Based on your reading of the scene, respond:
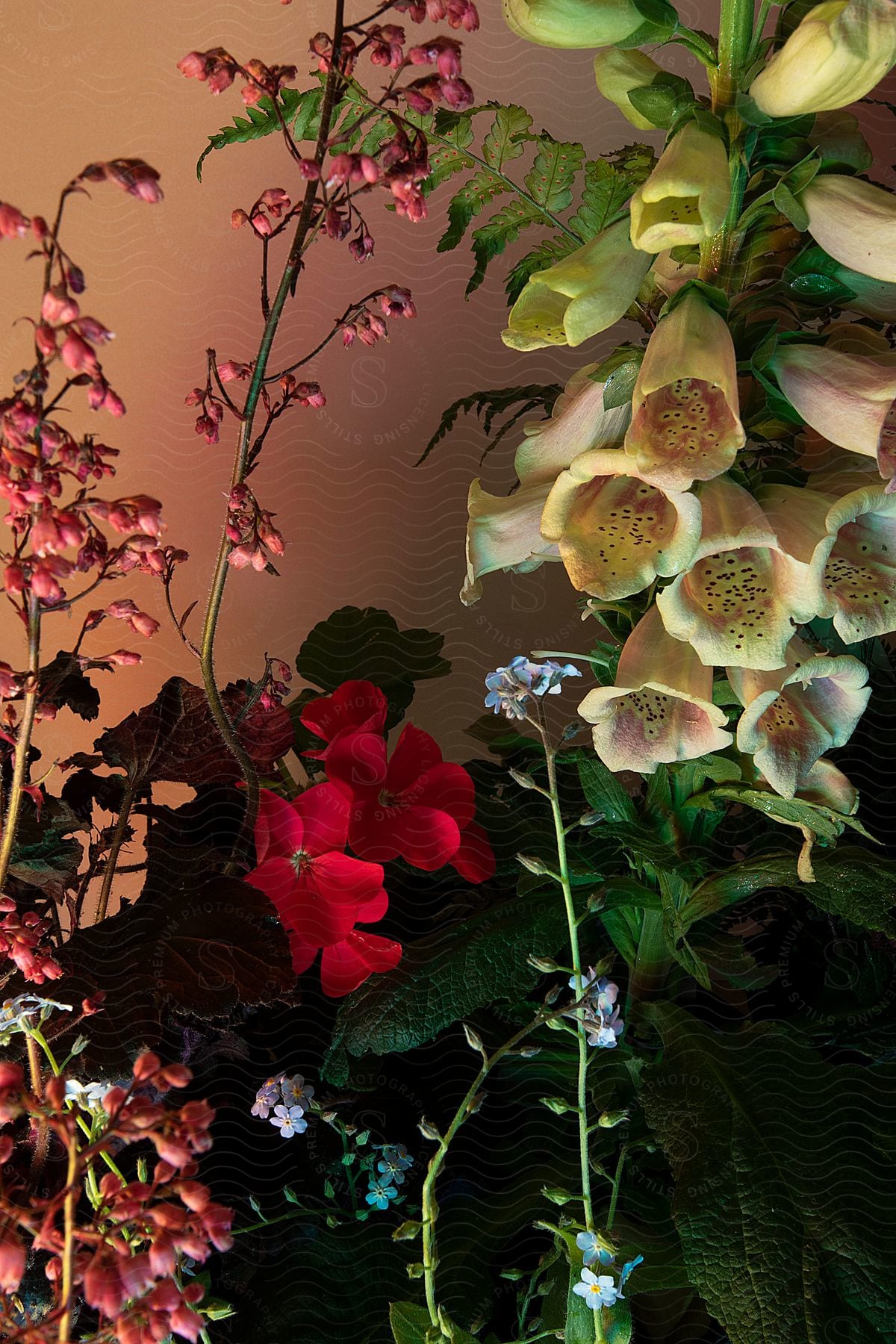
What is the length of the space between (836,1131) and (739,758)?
0.54ft

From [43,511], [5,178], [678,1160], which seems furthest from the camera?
[5,178]

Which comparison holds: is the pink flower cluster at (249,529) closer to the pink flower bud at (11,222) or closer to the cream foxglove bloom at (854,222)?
the pink flower bud at (11,222)

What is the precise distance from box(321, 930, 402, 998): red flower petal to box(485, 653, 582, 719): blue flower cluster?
125 millimetres

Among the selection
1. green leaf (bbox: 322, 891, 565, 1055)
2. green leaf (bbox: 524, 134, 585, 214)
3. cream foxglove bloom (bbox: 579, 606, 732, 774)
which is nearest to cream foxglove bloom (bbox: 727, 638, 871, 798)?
cream foxglove bloom (bbox: 579, 606, 732, 774)

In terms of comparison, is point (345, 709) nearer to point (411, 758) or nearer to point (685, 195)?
point (411, 758)

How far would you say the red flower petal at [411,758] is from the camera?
524mm

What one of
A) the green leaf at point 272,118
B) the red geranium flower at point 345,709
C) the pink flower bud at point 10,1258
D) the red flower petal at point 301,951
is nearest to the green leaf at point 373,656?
the red geranium flower at point 345,709

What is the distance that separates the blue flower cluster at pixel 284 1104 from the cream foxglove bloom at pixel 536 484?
0.23m

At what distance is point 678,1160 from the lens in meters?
0.43

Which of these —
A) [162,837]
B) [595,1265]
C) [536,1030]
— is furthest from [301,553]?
[595,1265]

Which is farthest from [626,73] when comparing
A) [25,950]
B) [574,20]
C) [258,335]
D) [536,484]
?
[25,950]

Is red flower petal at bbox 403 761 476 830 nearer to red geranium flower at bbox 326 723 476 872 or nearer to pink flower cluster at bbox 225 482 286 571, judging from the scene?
red geranium flower at bbox 326 723 476 872

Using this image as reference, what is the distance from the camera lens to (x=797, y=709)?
43 centimetres

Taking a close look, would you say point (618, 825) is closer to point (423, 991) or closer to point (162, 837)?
point (423, 991)
